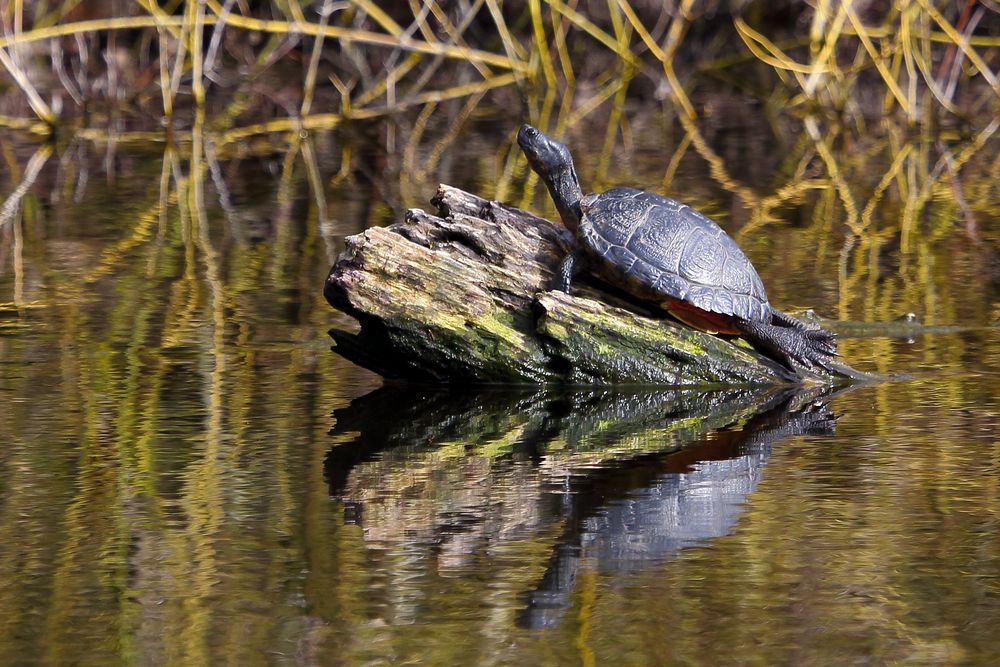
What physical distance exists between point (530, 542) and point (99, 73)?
14873 millimetres

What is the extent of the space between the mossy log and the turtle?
0.29 ft

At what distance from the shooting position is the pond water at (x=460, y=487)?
331cm

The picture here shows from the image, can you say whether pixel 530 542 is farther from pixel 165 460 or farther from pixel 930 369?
pixel 930 369

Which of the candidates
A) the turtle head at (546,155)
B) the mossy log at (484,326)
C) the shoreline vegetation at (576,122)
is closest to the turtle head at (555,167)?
the turtle head at (546,155)

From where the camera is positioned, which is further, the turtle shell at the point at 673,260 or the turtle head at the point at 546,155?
the turtle head at the point at 546,155

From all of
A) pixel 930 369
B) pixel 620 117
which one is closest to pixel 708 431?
pixel 930 369

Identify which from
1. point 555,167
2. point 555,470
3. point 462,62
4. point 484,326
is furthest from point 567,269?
point 462,62

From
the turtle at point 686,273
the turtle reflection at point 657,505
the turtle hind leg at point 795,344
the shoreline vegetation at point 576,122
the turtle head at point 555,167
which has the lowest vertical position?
the turtle reflection at point 657,505

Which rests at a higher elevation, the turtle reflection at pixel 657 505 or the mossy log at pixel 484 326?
the mossy log at pixel 484 326

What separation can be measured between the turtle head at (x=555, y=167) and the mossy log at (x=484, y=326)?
557 mm

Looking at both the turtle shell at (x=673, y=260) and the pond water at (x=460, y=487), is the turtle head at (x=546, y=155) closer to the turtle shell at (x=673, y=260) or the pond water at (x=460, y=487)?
the turtle shell at (x=673, y=260)

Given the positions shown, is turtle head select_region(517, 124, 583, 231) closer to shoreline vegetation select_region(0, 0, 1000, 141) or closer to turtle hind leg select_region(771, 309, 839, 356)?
turtle hind leg select_region(771, 309, 839, 356)

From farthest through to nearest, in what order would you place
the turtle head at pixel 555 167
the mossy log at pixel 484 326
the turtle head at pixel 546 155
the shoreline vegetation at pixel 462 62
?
the shoreline vegetation at pixel 462 62 < the turtle head at pixel 546 155 < the turtle head at pixel 555 167 < the mossy log at pixel 484 326

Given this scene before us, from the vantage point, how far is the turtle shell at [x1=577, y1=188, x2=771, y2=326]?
5.61 m
